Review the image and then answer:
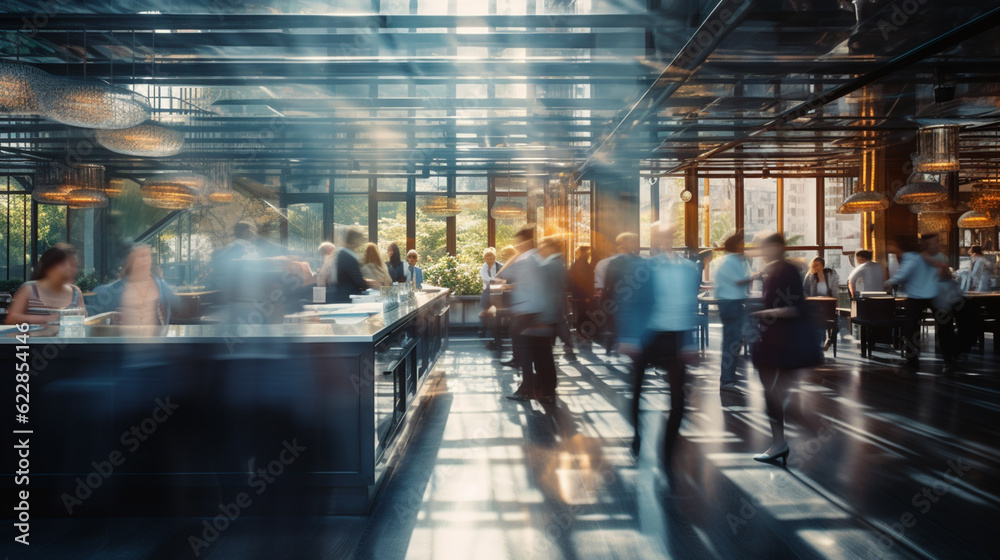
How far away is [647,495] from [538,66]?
4.75 metres

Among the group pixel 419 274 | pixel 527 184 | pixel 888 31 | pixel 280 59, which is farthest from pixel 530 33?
pixel 527 184

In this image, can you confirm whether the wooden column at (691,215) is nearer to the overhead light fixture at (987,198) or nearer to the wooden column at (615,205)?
the wooden column at (615,205)

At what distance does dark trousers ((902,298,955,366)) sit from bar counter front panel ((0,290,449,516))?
304 inches

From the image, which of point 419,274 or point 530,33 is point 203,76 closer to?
point 530,33

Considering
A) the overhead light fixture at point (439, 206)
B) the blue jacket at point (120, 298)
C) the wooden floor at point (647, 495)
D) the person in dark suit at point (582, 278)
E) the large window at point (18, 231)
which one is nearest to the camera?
the wooden floor at point (647, 495)

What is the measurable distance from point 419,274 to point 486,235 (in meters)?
5.14

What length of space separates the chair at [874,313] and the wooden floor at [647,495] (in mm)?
3304

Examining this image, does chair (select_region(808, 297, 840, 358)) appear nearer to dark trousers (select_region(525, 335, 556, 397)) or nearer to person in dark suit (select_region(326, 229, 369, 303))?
dark trousers (select_region(525, 335, 556, 397))

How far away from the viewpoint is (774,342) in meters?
4.16

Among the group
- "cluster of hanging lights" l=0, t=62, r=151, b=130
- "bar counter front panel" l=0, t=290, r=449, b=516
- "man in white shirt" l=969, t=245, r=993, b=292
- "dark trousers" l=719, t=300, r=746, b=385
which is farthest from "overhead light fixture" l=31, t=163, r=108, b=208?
"man in white shirt" l=969, t=245, r=993, b=292

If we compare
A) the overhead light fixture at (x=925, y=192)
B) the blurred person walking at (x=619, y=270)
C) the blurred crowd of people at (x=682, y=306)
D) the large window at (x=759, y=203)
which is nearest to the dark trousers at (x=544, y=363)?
the blurred crowd of people at (x=682, y=306)

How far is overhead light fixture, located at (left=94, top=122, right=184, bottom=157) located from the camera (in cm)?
564

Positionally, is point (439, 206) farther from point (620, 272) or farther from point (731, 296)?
point (620, 272)

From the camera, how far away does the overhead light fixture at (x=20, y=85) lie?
3975 mm
